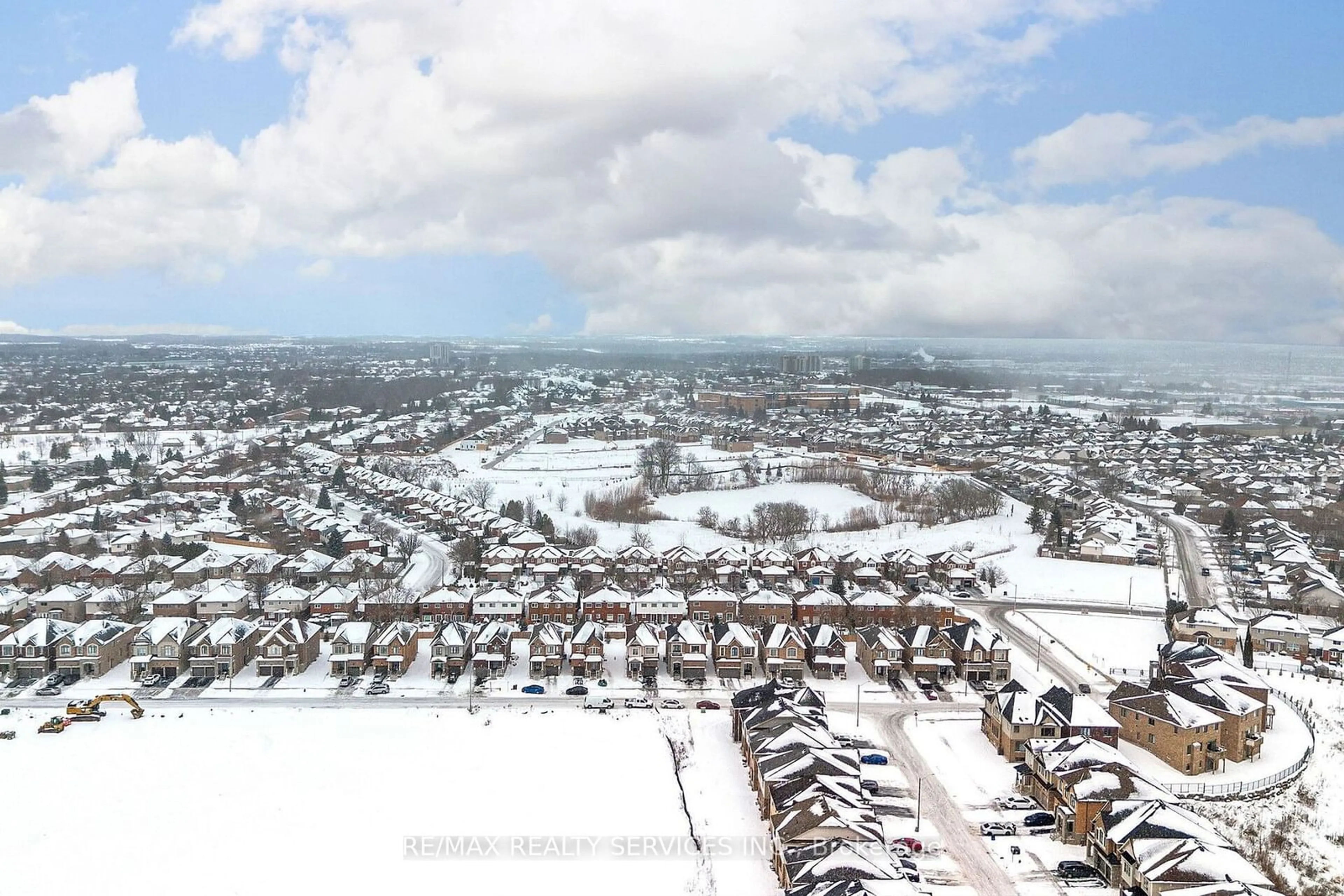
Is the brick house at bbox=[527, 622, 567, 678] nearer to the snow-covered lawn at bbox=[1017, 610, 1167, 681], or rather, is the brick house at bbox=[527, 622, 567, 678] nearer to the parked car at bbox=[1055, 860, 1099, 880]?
the parked car at bbox=[1055, 860, 1099, 880]

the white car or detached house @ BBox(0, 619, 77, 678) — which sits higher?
detached house @ BBox(0, 619, 77, 678)

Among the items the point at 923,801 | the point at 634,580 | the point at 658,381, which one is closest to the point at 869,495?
the point at 634,580

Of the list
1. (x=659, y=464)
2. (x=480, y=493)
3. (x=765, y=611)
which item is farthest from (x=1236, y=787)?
(x=659, y=464)

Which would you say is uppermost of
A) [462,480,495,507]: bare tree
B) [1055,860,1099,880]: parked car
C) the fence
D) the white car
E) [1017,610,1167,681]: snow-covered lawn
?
[462,480,495,507]: bare tree

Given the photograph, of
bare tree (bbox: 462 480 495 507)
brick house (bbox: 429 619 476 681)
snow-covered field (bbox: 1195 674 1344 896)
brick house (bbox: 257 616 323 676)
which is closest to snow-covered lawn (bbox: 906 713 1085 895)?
snow-covered field (bbox: 1195 674 1344 896)

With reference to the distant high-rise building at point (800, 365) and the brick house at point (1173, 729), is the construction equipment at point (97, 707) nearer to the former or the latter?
the brick house at point (1173, 729)

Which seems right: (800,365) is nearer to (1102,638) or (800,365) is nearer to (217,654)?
(1102,638)
